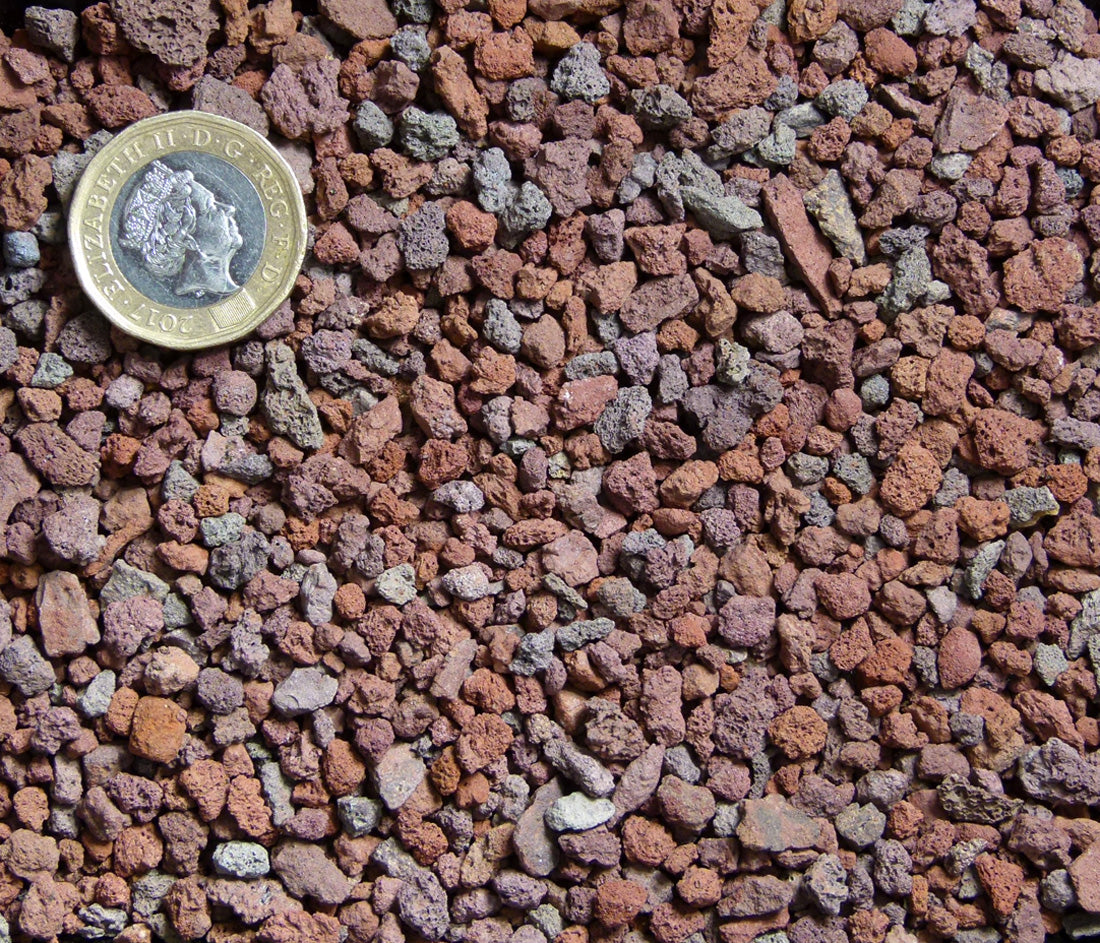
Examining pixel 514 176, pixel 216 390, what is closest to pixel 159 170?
pixel 216 390

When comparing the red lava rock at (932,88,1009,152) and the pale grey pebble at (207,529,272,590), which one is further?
the red lava rock at (932,88,1009,152)

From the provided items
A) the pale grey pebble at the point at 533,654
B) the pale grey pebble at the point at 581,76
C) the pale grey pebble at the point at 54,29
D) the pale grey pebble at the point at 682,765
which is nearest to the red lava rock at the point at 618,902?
the pale grey pebble at the point at 682,765

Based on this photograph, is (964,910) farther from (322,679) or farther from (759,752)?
(322,679)

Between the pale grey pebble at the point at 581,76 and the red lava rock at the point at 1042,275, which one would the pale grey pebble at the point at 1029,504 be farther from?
the pale grey pebble at the point at 581,76

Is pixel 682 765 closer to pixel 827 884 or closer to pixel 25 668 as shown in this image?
pixel 827 884

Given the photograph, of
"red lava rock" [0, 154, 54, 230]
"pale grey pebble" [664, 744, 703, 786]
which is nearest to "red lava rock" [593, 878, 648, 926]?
"pale grey pebble" [664, 744, 703, 786]

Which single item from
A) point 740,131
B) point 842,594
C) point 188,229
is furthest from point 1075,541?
point 188,229

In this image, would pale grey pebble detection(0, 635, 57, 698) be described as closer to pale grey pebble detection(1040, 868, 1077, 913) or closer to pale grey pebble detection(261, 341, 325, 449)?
pale grey pebble detection(261, 341, 325, 449)
